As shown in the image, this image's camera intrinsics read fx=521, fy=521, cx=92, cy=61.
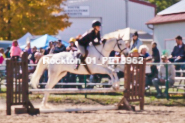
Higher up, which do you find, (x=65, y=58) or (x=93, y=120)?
(x=65, y=58)

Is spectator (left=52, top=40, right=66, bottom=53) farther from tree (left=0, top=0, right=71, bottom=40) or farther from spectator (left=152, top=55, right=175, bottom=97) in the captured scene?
tree (left=0, top=0, right=71, bottom=40)

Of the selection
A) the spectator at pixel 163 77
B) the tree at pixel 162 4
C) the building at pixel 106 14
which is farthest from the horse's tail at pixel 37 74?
the tree at pixel 162 4

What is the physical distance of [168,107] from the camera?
46.0 ft

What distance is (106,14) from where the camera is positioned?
1663 inches

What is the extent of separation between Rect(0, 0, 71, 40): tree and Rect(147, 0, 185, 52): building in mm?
6919

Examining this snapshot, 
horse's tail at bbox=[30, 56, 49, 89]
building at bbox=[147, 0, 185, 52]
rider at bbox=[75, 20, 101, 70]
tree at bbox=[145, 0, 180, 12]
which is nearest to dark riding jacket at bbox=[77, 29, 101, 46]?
rider at bbox=[75, 20, 101, 70]

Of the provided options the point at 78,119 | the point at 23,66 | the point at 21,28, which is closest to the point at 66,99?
the point at 23,66

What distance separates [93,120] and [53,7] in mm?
21959

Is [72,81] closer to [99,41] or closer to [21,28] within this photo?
[99,41]

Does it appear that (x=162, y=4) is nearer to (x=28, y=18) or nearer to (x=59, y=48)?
(x=28, y=18)

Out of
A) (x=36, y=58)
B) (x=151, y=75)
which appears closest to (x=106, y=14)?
(x=36, y=58)

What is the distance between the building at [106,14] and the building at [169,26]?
14.1 metres

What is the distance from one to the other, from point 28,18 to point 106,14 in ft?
39.7

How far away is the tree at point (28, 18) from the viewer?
99.5 ft
